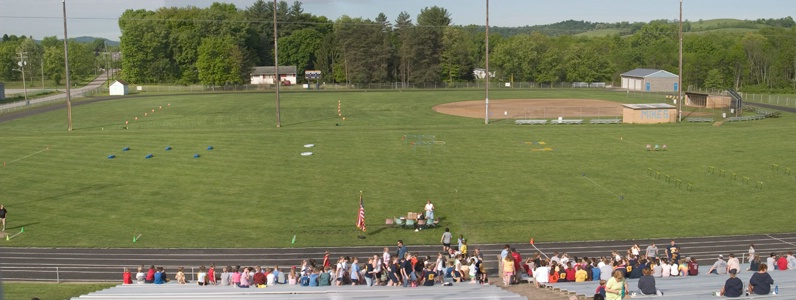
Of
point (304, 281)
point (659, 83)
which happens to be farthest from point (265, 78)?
point (304, 281)

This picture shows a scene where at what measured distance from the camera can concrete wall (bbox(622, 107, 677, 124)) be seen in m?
87.2

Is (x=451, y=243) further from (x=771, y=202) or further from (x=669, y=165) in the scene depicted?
(x=669, y=165)

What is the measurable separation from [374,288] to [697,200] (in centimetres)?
2872

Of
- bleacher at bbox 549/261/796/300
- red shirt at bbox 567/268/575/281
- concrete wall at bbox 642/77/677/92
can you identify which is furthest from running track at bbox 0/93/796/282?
concrete wall at bbox 642/77/677/92

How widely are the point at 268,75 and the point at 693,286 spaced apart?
154 m

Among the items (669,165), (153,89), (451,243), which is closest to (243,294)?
(451,243)

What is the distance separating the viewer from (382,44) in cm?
16650

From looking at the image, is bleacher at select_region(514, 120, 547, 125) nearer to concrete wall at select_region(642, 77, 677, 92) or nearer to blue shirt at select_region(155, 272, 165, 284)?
blue shirt at select_region(155, 272, 165, 284)

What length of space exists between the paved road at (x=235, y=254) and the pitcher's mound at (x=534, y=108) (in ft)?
187

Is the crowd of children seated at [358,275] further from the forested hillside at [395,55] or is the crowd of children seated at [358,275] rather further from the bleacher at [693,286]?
the forested hillside at [395,55]

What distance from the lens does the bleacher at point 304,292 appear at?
78.8 feet

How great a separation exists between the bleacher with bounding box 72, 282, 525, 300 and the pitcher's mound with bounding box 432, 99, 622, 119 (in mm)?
70101

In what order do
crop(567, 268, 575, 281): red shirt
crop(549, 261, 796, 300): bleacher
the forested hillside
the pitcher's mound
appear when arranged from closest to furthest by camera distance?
crop(549, 261, 796, 300): bleacher
crop(567, 268, 575, 281): red shirt
the pitcher's mound
the forested hillside

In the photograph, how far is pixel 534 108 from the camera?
106750mm
